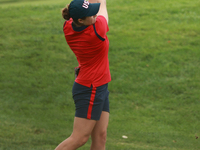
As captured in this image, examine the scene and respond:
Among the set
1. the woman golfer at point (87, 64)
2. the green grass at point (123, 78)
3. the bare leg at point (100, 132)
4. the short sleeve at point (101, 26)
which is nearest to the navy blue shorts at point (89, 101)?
the woman golfer at point (87, 64)

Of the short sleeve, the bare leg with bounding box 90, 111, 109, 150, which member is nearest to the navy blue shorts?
the bare leg with bounding box 90, 111, 109, 150

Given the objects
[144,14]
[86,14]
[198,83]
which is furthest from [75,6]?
[144,14]

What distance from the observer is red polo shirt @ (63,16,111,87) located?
2.75 meters

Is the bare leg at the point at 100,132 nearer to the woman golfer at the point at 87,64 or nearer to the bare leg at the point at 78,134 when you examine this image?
the woman golfer at the point at 87,64

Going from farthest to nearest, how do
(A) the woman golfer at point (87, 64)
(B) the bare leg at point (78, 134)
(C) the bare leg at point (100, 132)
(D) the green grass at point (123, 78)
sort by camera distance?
(D) the green grass at point (123, 78) → (C) the bare leg at point (100, 132) → (B) the bare leg at point (78, 134) → (A) the woman golfer at point (87, 64)

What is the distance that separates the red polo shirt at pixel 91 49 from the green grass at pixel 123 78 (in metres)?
1.72

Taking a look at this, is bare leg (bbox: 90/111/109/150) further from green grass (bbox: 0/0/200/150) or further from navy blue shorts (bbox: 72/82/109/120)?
green grass (bbox: 0/0/200/150)

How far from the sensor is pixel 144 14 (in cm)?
1016

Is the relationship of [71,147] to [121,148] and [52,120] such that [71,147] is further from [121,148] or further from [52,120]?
[52,120]

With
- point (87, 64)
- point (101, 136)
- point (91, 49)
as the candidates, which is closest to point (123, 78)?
point (101, 136)

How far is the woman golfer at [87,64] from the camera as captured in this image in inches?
108

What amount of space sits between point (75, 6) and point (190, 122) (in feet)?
12.2

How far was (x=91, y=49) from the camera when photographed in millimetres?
2832

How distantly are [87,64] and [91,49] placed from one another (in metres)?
0.19
